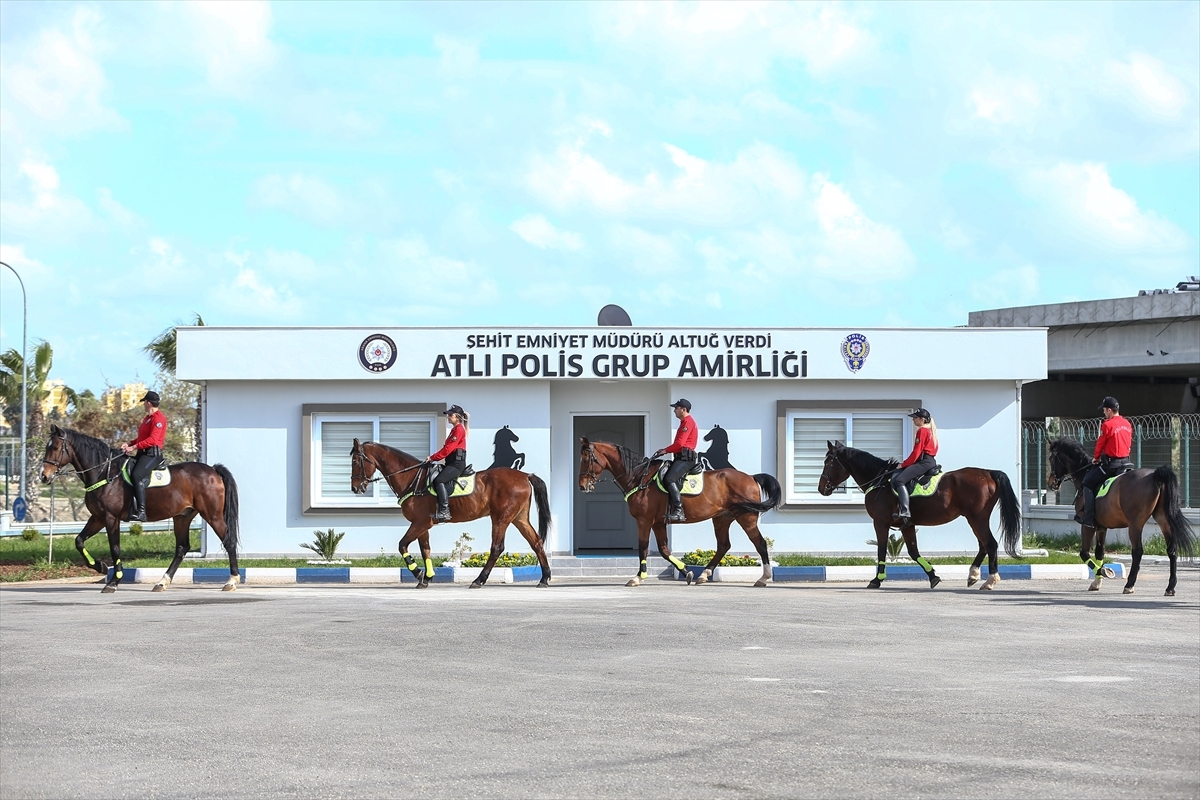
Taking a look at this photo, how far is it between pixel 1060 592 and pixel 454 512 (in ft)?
25.7

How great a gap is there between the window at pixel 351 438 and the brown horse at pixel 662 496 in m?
5.42

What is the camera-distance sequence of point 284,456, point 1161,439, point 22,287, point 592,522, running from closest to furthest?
point 284,456 < point 592,522 < point 1161,439 < point 22,287

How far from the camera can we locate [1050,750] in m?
7.14

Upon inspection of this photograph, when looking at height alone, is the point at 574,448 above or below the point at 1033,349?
below

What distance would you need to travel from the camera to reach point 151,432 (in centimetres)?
1794

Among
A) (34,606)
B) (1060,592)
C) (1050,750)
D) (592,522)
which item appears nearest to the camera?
(1050,750)

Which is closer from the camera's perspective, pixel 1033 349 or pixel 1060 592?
pixel 1060 592

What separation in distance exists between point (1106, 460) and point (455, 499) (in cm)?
832

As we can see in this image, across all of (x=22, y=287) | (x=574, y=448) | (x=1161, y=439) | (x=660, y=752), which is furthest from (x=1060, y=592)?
(x=22, y=287)

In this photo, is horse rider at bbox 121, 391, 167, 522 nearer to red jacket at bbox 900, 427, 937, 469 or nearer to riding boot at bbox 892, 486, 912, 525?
riding boot at bbox 892, 486, 912, 525

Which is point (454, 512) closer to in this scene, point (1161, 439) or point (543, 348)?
point (543, 348)

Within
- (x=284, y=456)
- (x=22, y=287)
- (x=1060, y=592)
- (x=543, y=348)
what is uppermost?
(x=22, y=287)

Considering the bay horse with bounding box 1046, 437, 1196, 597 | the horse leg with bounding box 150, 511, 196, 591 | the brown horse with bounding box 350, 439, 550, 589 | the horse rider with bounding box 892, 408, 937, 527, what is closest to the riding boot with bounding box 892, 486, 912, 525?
the horse rider with bounding box 892, 408, 937, 527

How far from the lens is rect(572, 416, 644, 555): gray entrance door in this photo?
2438cm
